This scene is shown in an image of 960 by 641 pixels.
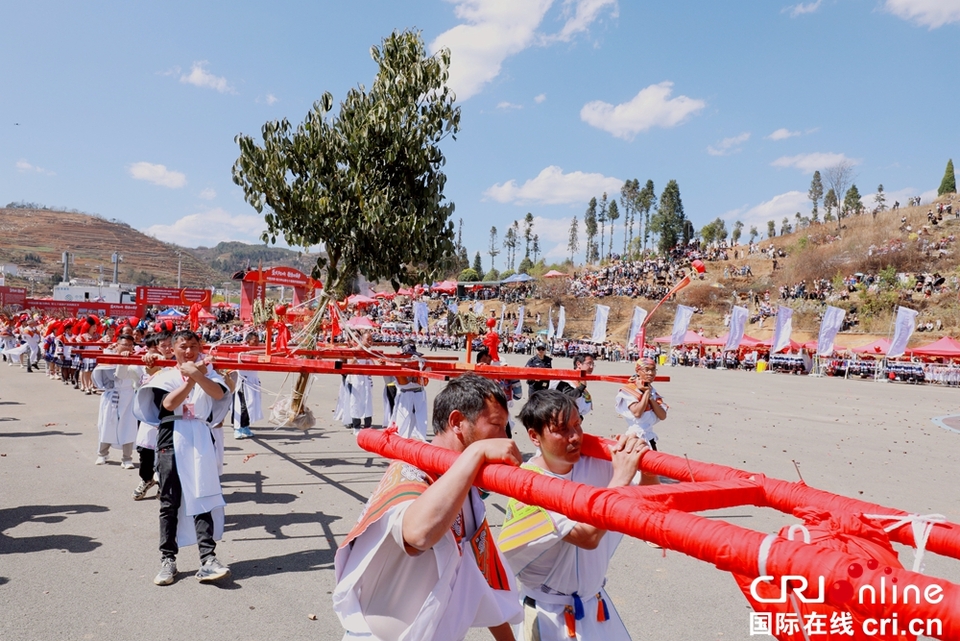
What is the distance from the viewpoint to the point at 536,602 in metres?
2.76

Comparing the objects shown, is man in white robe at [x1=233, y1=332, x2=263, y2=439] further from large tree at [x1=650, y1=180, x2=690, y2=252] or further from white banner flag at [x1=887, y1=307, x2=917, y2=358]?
large tree at [x1=650, y1=180, x2=690, y2=252]

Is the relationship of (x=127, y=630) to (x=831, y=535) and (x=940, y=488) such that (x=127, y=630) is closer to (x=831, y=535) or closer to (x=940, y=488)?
(x=831, y=535)

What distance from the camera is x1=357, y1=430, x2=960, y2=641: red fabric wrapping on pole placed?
105 centimetres

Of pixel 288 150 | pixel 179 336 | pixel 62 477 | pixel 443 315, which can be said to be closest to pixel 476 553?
pixel 179 336

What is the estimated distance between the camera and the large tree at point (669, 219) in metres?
85.1

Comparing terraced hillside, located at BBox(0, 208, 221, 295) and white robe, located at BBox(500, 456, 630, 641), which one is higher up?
terraced hillside, located at BBox(0, 208, 221, 295)

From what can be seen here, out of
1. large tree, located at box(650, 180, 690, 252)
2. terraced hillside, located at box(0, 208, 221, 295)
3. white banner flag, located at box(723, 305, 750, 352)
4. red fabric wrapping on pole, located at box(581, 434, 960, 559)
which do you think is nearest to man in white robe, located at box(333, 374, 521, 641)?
red fabric wrapping on pole, located at box(581, 434, 960, 559)

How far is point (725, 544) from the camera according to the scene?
4.11 feet

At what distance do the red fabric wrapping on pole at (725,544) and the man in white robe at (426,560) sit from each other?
299 millimetres

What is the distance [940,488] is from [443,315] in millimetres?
56762

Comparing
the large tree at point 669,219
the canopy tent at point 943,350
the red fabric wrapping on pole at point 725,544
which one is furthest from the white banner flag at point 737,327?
the large tree at point 669,219

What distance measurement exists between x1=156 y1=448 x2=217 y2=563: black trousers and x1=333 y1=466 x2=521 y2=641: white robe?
3282mm

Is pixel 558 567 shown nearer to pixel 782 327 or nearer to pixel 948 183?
pixel 782 327

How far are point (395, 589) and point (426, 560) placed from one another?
142mm
